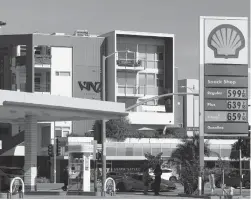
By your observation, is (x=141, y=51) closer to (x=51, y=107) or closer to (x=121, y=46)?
(x=121, y=46)

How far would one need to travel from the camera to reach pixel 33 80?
79.2m

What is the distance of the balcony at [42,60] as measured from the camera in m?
80.3

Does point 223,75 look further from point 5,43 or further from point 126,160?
point 5,43

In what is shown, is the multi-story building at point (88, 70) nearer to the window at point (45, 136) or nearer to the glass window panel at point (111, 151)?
the window at point (45, 136)

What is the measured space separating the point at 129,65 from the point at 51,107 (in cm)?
4785

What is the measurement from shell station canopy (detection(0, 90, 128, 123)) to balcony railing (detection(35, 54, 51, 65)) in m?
37.0

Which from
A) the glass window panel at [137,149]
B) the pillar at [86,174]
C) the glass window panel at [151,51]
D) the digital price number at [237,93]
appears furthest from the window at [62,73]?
the pillar at [86,174]

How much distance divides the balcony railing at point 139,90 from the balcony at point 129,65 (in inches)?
75.8

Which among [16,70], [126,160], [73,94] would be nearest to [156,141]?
[126,160]

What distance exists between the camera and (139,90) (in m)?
84.9

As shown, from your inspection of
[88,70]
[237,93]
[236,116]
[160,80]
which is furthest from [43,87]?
[237,93]

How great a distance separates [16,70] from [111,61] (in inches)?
413

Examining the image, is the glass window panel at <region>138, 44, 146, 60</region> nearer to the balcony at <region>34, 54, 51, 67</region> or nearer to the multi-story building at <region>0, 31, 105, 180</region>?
the multi-story building at <region>0, 31, 105, 180</region>

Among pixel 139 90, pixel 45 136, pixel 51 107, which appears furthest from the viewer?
pixel 139 90
